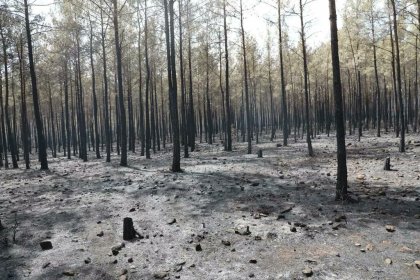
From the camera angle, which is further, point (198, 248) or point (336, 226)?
point (336, 226)

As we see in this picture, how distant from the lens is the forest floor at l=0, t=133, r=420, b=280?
6.32 metres

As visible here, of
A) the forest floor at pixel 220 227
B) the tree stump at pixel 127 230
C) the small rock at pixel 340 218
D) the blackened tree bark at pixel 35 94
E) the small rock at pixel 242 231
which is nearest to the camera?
the forest floor at pixel 220 227

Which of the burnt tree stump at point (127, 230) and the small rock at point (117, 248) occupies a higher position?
the burnt tree stump at point (127, 230)

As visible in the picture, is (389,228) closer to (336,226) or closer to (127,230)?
(336,226)

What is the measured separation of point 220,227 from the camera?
8.34 meters

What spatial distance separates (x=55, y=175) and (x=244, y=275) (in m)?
14.6

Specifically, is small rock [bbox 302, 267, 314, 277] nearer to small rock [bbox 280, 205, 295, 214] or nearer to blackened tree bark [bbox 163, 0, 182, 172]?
small rock [bbox 280, 205, 295, 214]

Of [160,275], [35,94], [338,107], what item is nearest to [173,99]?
[338,107]

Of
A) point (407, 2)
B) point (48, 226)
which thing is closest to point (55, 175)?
point (48, 226)

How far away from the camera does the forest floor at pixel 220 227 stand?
632cm

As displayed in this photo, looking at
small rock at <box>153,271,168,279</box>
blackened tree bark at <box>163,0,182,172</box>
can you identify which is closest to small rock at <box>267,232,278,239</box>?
small rock at <box>153,271,168,279</box>

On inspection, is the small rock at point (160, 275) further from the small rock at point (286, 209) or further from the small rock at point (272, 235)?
the small rock at point (286, 209)

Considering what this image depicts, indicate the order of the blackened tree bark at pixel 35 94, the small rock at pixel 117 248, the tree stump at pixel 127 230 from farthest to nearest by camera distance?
the blackened tree bark at pixel 35 94
the tree stump at pixel 127 230
the small rock at pixel 117 248

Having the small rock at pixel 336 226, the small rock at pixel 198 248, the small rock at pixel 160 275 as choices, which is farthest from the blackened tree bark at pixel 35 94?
the small rock at pixel 336 226
